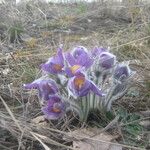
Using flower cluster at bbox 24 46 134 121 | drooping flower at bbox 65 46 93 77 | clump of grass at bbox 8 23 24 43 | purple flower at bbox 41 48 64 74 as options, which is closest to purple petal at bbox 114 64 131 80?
flower cluster at bbox 24 46 134 121

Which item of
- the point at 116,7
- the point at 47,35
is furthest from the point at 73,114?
the point at 116,7

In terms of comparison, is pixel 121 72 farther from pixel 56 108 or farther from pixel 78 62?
pixel 56 108

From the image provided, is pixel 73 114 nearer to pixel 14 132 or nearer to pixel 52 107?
pixel 52 107

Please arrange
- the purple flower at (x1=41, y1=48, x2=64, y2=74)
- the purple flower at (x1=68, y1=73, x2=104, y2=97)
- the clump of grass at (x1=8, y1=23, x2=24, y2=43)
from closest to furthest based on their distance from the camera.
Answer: the purple flower at (x1=68, y1=73, x2=104, y2=97)
the purple flower at (x1=41, y1=48, x2=64, y2=74)
the clump of grass at (x1=8, y1=23, x2=24, y2=43)

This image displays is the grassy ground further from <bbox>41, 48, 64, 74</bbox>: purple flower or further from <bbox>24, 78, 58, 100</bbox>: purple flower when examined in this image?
<bbox>41, 48, 64, 74</bbox>: purple flower

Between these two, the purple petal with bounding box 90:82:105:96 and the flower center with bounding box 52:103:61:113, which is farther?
the flower center with bounding box 52:103:61:113

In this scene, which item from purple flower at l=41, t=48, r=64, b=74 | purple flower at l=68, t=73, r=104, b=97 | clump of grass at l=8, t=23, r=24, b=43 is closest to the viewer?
purple flower at l=68, t=73, r=104, b=97

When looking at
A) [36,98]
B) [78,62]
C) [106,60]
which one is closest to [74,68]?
[78,62]

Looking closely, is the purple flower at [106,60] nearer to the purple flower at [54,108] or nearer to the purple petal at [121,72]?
the purple petal at [121,72]
